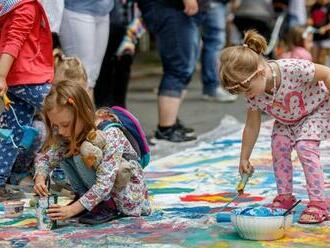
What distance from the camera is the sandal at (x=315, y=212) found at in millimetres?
4688

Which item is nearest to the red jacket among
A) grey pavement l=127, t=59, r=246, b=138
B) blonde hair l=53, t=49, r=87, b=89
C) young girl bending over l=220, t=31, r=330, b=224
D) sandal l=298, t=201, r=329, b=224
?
blonde hair l=53, t=49, r=87, b=89

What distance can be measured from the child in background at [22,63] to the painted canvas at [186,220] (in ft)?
2.10

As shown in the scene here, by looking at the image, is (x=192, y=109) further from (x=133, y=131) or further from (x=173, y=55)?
(x=133, y=131)

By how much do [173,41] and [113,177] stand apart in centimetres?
293

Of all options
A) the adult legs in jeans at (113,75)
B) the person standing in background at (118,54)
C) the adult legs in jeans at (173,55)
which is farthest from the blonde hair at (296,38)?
the adult legs in jeans at (173,55)

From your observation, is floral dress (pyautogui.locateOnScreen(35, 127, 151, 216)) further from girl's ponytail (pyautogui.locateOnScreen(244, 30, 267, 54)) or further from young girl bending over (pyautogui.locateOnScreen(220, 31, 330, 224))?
girl's ponytail (pyautogui.locateOnScreen(244, 30, 267, 54))

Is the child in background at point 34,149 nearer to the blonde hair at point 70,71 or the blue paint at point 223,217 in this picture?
the blonde hair at point 70,71

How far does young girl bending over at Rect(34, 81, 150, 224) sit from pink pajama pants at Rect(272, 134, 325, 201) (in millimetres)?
678

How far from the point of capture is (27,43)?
5.53 m

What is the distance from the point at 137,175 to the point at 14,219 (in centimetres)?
66

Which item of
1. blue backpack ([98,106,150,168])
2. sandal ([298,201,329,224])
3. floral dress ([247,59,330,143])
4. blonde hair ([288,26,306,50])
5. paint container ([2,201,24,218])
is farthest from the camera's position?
blonde hair ([288,26,306,50])

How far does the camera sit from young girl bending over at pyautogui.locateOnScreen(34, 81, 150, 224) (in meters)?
4.65

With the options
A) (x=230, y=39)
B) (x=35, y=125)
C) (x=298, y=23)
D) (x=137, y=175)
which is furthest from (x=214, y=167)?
(x=230, y=39)

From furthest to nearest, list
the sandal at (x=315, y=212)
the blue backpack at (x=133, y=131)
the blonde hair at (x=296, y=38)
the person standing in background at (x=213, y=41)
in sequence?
the person standing in background at (x=213, y=41) < the blonde hair at (x=296, y=38) < the blue backpack at (x=133, y=131) < the sandal at (x=315, y=212)
